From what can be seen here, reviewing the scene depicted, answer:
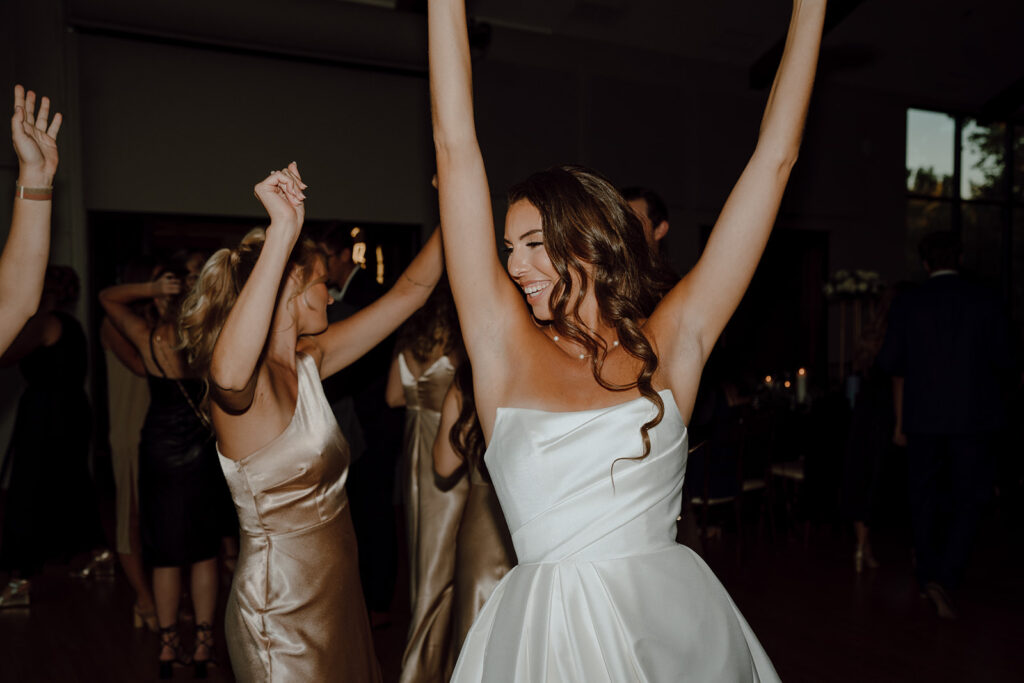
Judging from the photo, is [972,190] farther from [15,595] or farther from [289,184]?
[289,184]

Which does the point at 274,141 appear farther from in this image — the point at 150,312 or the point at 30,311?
the point at 30,311

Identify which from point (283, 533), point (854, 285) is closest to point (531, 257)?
point (283, 533)

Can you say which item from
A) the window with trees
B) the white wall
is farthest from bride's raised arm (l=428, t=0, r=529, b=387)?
the window with trees

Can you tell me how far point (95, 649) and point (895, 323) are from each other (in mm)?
4133

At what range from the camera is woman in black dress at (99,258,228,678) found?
3373mm

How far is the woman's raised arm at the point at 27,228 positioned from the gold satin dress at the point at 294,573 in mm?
529

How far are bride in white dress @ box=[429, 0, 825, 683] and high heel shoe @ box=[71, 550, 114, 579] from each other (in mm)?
4260

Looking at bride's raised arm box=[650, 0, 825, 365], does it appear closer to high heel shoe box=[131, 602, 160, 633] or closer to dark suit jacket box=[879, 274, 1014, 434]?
dark suit jacket box=[879, 274, 1014, 434]

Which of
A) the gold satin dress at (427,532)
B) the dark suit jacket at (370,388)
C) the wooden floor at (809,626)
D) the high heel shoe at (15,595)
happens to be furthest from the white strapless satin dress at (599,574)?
the high heel shoe at (15,595)

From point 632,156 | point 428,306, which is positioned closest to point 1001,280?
point 632,156

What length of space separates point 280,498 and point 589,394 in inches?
36.1

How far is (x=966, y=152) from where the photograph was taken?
10.7 m

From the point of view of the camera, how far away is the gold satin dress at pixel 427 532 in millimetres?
2904

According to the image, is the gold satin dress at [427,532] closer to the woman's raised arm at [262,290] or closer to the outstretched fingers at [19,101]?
the woman's raised arm at [262,290]
